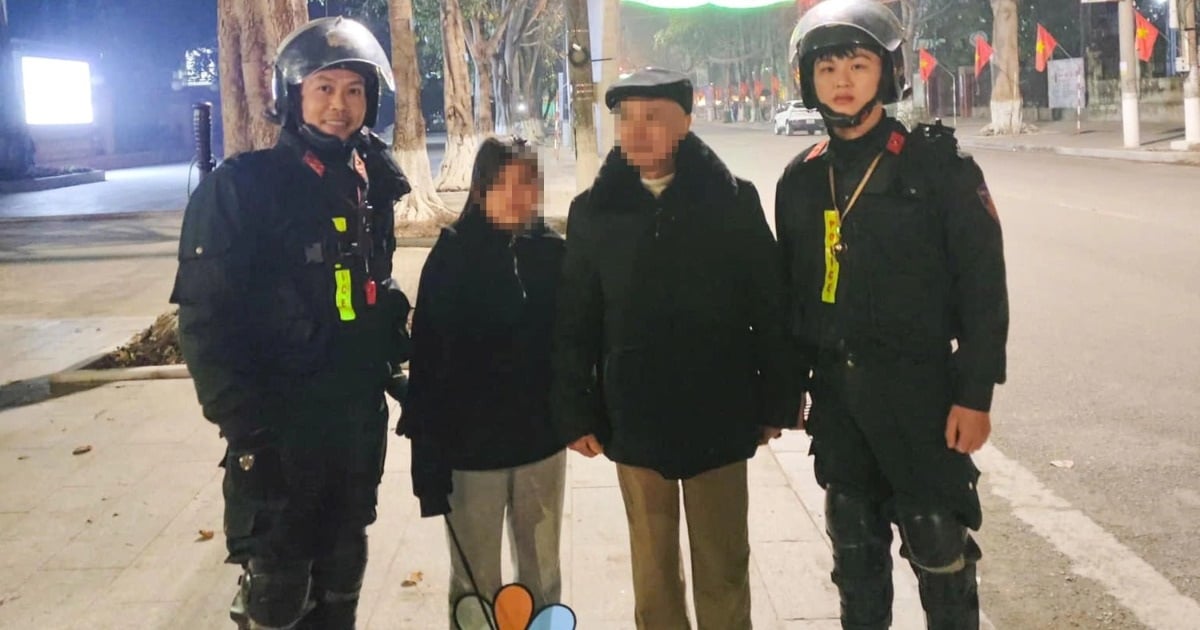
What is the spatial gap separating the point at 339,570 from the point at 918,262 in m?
1.86

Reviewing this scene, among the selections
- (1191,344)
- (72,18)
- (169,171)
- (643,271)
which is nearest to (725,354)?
(643,271)

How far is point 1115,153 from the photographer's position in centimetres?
2273

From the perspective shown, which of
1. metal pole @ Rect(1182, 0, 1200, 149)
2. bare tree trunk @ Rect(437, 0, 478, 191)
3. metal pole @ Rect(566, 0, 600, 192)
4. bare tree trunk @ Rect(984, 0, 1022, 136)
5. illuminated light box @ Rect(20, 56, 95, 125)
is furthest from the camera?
illuminated light box @ Rect(20, 56, 95, 125)

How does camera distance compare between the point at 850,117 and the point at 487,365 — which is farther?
the point at 487,365

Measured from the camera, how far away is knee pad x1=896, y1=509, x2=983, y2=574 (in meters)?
2.79

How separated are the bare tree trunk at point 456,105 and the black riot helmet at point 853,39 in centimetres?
1860

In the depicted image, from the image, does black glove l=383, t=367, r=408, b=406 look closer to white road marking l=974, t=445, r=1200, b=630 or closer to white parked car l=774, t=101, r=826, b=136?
white road marking l=974, t=445, r=1200, b=630

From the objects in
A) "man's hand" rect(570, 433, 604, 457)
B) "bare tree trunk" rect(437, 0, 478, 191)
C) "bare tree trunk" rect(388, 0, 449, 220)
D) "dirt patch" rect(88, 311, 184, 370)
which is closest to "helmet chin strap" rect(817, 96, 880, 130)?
"man's hand" rect(570, 433, 604, 457)

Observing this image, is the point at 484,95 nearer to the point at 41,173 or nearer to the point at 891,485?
the point at 41,173

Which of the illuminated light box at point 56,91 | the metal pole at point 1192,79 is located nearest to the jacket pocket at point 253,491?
the metal pole at point 1192,79

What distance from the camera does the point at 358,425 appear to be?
118 inches

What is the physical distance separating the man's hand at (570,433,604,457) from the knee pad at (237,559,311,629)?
0.84 meters

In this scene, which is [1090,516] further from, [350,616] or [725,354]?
[350,616]

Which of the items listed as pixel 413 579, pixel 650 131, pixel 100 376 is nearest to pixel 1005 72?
pixel 100 376
